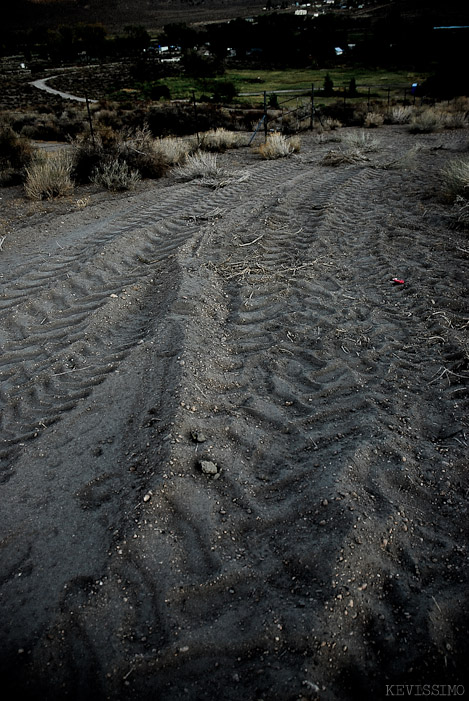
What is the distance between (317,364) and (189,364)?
1.29 meters

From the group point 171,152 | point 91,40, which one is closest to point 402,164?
point 171,152

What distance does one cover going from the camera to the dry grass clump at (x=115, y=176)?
10.9 metres

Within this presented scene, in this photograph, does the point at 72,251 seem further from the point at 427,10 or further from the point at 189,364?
the point at 427,10

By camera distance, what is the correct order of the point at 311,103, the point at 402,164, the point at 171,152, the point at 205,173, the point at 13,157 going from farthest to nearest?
the point at 311,103, the point at 13,157, the point at 171,152, the point at 402,164, the point at 205,173

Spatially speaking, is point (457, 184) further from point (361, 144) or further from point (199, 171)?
point (361, 144)

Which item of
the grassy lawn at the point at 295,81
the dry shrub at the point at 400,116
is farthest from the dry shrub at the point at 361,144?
the grassy lawn at the point at 295,81

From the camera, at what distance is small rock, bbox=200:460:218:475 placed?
318 cm

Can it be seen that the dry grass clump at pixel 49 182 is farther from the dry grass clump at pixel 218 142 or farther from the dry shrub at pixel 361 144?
the dry shrub at pixel 361 144

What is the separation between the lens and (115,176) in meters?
10.9

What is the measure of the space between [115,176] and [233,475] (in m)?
9.86

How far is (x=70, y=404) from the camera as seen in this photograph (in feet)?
13.2

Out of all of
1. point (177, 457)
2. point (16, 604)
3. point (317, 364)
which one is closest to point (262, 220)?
point (317, 364)

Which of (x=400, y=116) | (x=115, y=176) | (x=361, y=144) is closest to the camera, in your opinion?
(x=115, y=176)

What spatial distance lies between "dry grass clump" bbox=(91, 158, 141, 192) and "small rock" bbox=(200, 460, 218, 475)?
945 cm
